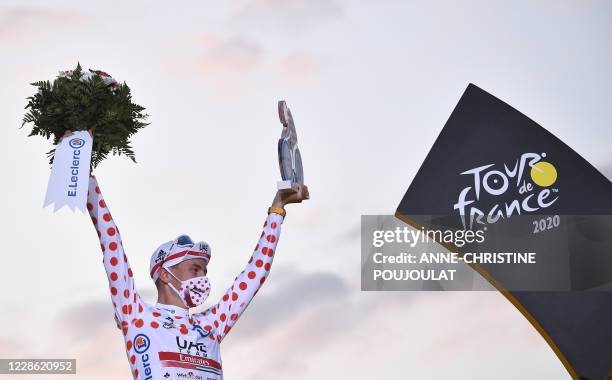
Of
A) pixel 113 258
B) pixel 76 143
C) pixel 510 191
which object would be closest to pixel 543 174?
pixel 510 191

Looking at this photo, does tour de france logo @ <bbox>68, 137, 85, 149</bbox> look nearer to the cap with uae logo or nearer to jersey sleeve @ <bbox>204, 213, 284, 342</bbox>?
the cap with uae logo

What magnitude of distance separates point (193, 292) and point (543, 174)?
10344 millimetres

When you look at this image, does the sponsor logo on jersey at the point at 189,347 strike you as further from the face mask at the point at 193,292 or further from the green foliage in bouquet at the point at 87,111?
the green foliage in bouquet at the point at 87,111

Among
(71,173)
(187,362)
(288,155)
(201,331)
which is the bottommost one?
(187,362)

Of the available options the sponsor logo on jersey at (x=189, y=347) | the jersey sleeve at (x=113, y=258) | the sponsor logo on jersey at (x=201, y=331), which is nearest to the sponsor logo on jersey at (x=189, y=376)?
the sponsor logo on jersey at (x=189, y=347)

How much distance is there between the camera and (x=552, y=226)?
54.7 ft

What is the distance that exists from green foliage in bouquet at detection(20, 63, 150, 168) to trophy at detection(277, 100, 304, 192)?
115 cm

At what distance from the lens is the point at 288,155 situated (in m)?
8.17

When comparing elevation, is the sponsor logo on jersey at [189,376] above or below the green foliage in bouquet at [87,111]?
below

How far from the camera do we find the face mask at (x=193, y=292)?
7.89m

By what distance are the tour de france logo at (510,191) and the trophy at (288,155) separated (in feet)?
28.7

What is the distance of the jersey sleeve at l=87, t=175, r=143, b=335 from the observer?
757cm

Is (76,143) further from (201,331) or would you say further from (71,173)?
(201,331)

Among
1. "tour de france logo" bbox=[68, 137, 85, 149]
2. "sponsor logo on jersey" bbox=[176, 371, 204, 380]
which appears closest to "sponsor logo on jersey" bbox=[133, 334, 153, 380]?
"sponsor logo on jersey" bbox=[176, 371, 204, 380]
